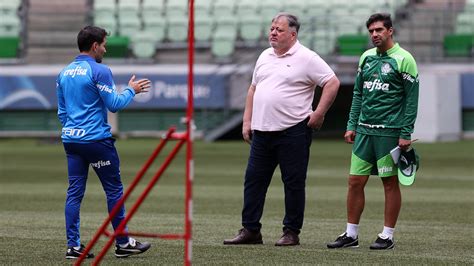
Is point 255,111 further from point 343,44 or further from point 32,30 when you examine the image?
point 32,30

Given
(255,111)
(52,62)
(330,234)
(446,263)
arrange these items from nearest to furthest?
(446,263)
(255,111)
(330,234)
(52,62)

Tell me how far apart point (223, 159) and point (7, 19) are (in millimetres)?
12502

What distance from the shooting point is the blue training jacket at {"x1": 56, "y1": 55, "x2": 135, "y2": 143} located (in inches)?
385

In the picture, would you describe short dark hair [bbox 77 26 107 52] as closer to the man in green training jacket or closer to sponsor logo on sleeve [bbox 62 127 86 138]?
sponsor logo on sleeve [bbox 62 127 86 138]

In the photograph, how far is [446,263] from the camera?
9523mm

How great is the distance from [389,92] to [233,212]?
4393 millimetres

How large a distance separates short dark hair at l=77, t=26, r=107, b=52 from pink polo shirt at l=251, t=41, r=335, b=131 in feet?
5.50

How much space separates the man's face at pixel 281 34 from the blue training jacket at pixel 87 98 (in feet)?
5.21

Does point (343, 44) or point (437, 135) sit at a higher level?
point (343, 44)

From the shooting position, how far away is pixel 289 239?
1070cm

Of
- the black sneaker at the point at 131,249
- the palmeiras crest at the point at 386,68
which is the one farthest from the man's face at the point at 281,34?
the black sneaker at the point at 131,249

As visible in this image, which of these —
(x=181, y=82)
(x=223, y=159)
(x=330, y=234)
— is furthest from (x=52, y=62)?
(x=330, y=234)

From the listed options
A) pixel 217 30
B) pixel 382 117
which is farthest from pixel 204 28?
pixel 382 117

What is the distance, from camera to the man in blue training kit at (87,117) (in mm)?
9797
